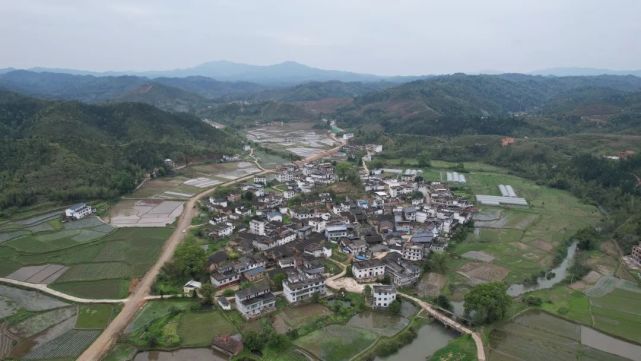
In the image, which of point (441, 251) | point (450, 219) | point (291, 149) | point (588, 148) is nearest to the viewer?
point (441, 251)

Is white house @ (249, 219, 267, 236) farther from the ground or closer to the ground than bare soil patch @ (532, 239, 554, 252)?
farther from the ground

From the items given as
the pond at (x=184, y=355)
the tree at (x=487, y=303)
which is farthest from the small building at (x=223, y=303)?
the tree at (x=487, y=303)

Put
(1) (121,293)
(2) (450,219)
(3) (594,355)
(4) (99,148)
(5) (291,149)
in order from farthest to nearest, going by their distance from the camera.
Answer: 1. (5) (291,149)
2. (4) (99,148)
3. (2) (450,219)
4. (1) (121,293)
5. (3) (594,355)

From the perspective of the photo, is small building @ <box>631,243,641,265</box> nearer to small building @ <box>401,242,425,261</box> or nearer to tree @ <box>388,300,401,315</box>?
small building @ <box>401,242,425,261</box>

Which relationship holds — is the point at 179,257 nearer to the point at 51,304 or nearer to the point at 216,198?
the point at 51,304

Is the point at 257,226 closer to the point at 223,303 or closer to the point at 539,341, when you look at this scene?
the point at 223,303

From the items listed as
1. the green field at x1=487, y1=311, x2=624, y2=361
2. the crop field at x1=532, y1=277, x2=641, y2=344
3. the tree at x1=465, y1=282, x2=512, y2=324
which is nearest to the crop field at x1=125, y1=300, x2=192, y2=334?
the tree at x1=465, y1=282, x2=512, y2=324

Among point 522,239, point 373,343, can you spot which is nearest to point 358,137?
point 522,239
